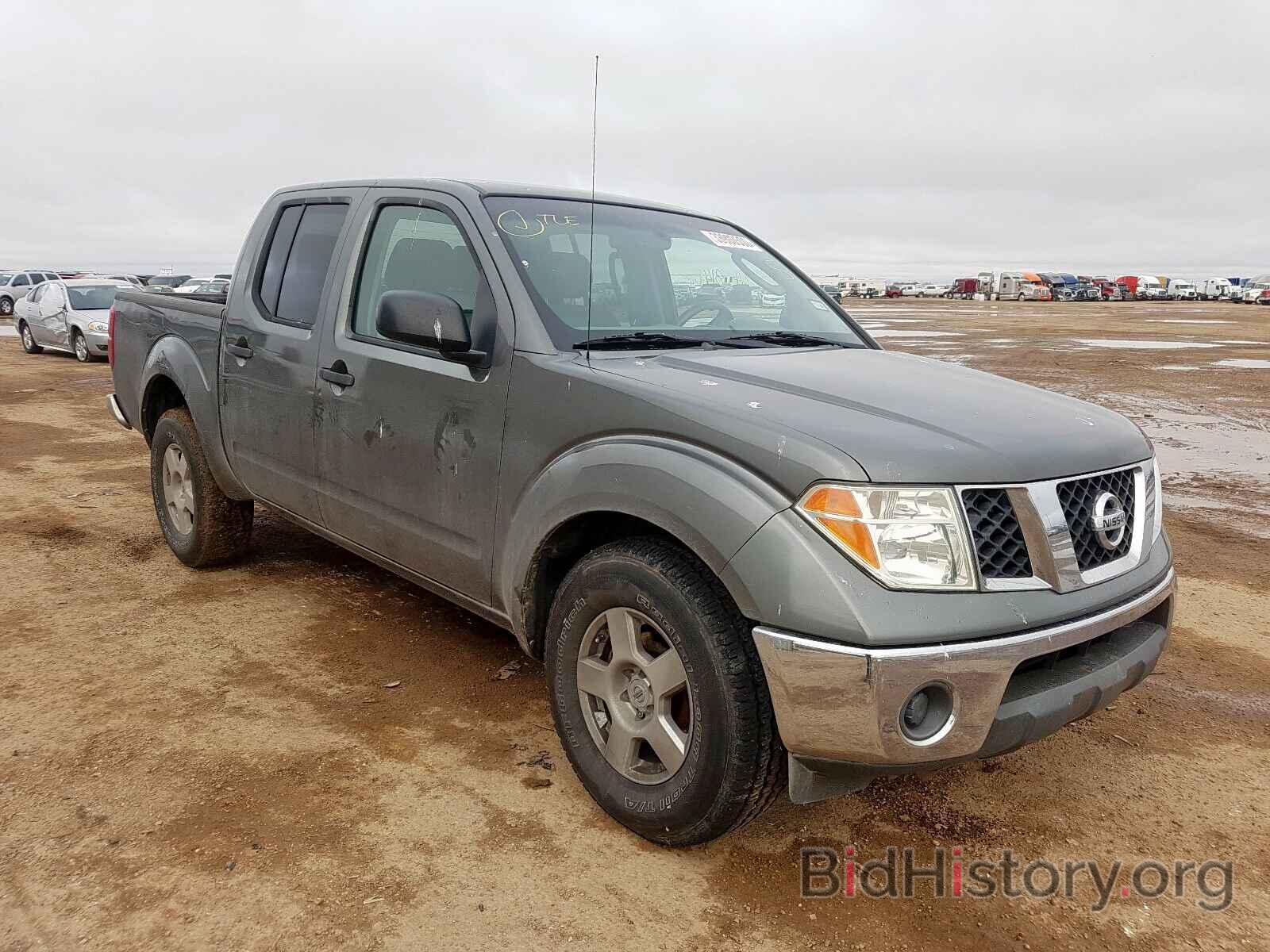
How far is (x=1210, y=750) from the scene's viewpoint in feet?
11.1

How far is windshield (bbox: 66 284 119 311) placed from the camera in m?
18.6

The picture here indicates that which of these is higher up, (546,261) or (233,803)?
(546,261)

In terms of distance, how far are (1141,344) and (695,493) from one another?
24.0 m

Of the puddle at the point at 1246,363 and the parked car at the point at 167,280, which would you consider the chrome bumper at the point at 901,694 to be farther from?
the parked car at the point at 167,280

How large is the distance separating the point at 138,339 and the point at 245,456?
1.46 meters

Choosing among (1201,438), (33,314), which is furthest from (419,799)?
(33,314)

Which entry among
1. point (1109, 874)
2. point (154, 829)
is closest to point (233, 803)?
point (154, 829)

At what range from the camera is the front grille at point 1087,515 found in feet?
7.97

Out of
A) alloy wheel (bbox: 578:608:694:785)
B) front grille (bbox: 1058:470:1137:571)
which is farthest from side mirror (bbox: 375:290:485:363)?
front grille (bbox: 1058:470:1137:571)

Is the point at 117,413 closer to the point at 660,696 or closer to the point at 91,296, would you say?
the point at 660,696

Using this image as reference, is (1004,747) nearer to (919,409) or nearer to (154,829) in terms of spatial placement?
(919,409)

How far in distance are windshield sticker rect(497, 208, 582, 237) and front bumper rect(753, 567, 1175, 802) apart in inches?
67.3

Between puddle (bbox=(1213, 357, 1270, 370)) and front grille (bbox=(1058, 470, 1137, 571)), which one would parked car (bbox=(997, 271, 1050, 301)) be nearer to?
puddle (bbox=(1213, 357, 1270, 370))

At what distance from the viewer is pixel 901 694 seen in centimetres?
216
